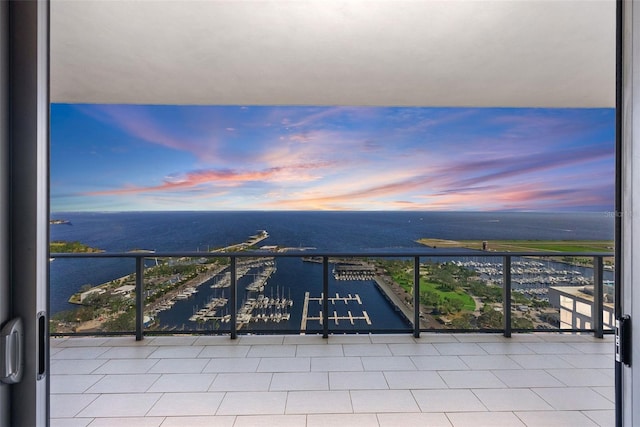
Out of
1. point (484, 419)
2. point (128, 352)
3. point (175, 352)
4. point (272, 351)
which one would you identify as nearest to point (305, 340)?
point (272, 351)

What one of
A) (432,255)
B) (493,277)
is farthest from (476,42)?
(493,277)

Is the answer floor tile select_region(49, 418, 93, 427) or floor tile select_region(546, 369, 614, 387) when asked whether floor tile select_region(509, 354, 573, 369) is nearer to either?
floor tile select_region(546, 369, 614, 387)

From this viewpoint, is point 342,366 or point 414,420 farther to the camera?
point 342,366

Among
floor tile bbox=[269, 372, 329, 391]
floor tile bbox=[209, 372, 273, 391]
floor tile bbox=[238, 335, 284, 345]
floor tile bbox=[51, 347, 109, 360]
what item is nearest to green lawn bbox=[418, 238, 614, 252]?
floor tile bbox=[269, 372, 329, 391]

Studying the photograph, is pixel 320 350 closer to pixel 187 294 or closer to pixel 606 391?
pixel 187 294

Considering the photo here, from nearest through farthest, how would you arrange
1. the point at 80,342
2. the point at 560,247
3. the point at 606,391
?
the point at 606,391, the point at 80,342, the point at 560,247

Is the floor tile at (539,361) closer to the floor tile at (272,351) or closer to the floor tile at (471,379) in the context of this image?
the floor tile at (471,379)

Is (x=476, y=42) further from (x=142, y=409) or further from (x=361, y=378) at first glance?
(x=142, y=409)
